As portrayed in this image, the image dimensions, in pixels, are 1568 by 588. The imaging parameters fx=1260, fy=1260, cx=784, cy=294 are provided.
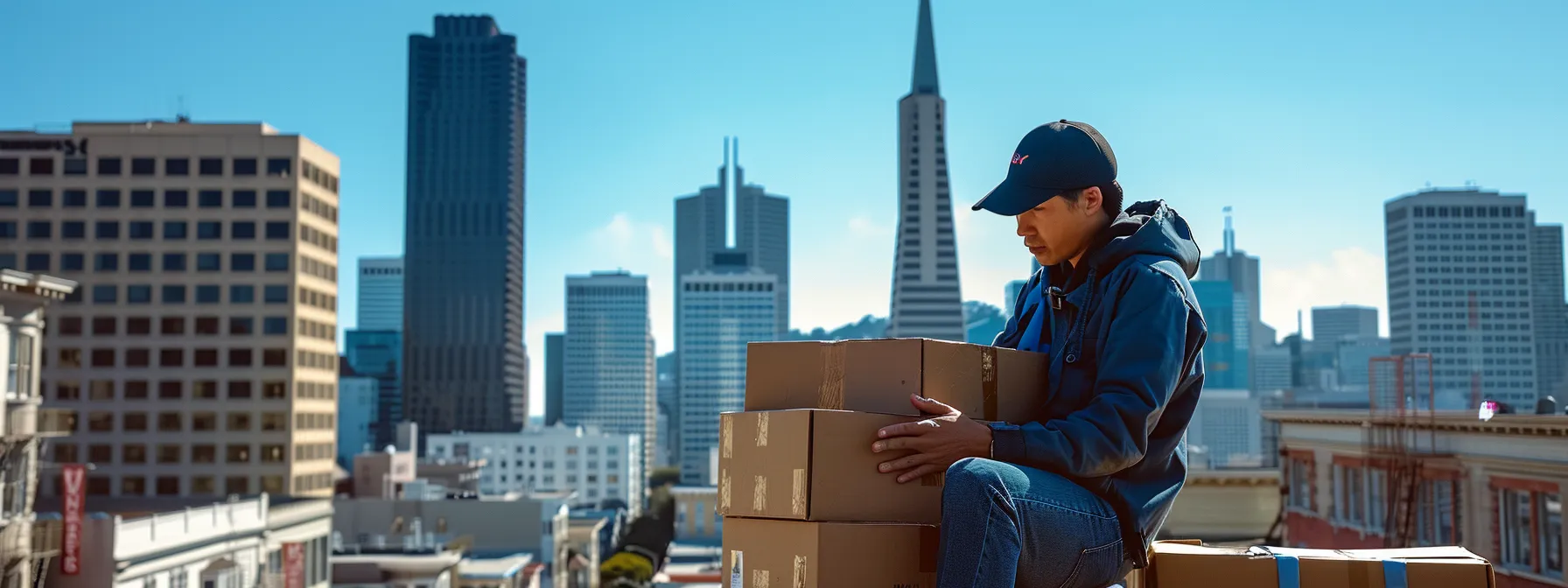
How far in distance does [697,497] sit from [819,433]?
176m

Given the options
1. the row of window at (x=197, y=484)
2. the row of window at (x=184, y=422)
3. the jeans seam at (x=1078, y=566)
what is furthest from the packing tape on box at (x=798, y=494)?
the row of window at (x=184, y=422)

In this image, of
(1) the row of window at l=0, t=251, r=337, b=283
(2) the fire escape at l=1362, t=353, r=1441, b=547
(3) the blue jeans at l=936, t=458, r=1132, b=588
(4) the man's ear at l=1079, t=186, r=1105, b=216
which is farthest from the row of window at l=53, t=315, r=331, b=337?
(3) the blue jeans at l=936, t=458, r=1132, b=588

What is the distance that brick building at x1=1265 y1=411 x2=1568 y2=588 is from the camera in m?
22.3

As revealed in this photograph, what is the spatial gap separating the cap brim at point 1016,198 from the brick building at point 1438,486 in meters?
21.0

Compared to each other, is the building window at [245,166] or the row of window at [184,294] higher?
the building window at [245,166]

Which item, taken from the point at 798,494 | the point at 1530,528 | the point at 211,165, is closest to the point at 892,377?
the point at 798,494

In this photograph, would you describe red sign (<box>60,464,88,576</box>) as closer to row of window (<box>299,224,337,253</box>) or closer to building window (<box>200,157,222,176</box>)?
row of window (<box>299,224,337,253</box>)

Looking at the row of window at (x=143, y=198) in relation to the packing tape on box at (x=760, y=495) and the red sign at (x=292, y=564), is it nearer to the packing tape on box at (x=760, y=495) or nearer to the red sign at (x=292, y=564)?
the red sign at (x=292, y=564)

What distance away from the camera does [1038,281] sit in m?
5.02

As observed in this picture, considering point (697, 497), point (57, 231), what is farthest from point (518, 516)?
Result: point (697, 497)

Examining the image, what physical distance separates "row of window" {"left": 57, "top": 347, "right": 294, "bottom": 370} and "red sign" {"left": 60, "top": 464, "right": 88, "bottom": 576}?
59436mm

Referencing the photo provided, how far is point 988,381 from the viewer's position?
4.36 m

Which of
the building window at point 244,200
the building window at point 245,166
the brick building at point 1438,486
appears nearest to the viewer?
the brick building at point 1438,486

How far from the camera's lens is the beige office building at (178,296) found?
88.2 metres
